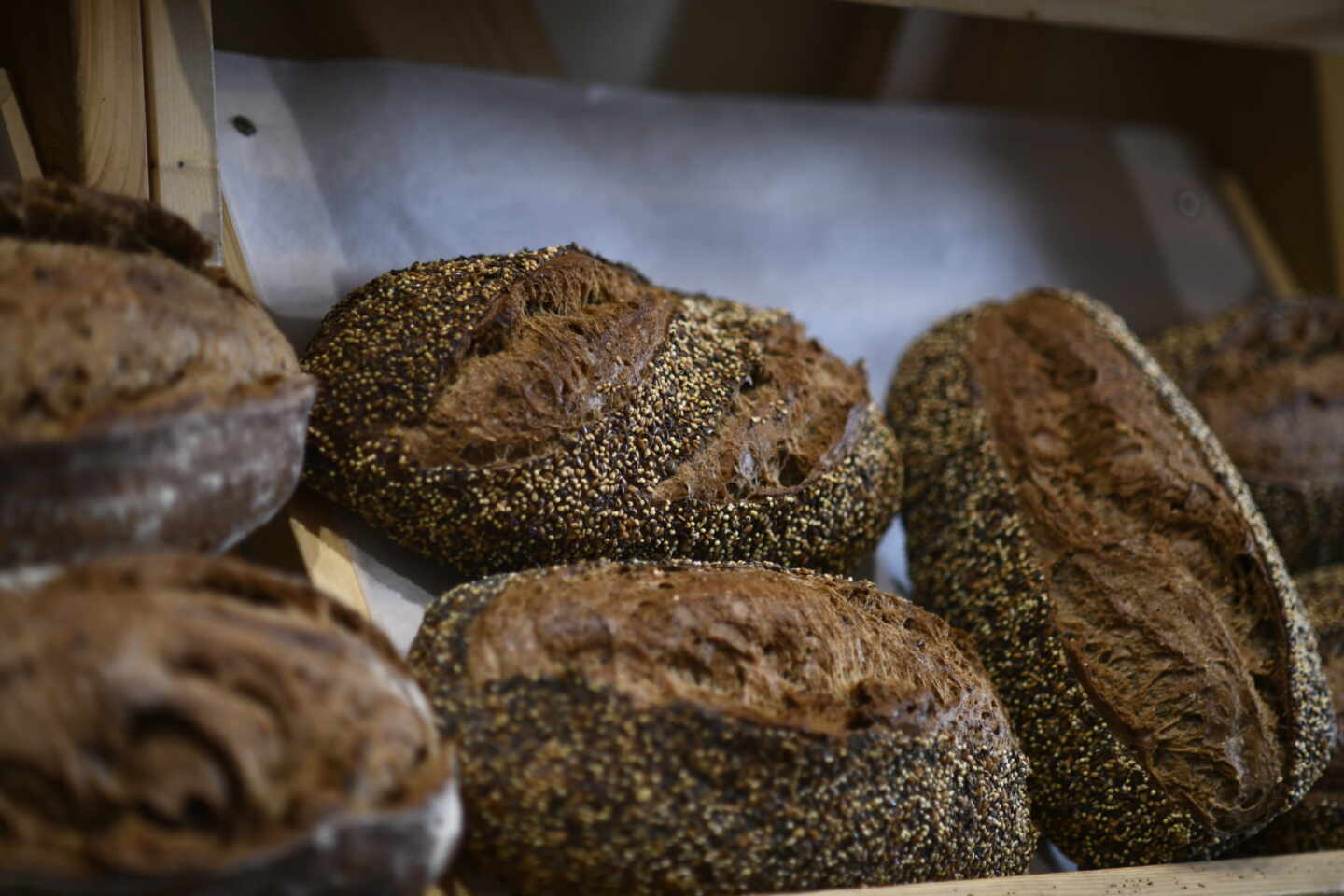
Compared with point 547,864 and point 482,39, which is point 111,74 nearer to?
point 482,39

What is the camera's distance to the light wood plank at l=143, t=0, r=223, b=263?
4.37 feet

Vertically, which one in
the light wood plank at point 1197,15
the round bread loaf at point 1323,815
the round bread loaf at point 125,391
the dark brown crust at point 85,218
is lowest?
the round bread loaf at point 1323,815

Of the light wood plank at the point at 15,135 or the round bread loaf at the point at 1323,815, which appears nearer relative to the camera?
the light wood plank at the point at 15,135

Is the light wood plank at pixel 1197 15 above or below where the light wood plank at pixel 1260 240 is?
above

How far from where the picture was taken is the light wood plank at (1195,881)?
1.24m

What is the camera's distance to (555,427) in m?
1.37

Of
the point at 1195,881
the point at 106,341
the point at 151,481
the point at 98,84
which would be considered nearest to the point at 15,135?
the point at 98,84

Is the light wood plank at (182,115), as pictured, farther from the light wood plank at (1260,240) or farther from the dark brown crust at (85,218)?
the light wood plank at (1260,240)

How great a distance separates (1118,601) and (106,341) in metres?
1.38

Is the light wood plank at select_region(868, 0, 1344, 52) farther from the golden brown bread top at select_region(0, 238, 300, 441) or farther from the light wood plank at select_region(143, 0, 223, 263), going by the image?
the golden brown bread top at select_region(0, 238, 300, 441)

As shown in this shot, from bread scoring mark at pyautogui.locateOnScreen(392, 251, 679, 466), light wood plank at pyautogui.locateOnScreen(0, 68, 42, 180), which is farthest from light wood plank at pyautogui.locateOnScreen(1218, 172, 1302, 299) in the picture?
light wood plank at pyautogui.locateOnScreen(0, 68, 42, 180)

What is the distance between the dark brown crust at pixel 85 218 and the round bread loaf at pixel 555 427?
0.27 meters

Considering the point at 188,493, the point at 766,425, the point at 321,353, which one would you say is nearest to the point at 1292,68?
the point at 766,425

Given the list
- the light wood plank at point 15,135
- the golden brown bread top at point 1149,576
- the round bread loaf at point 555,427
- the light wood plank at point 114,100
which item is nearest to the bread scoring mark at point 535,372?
the round bread loaf at point 555,427
